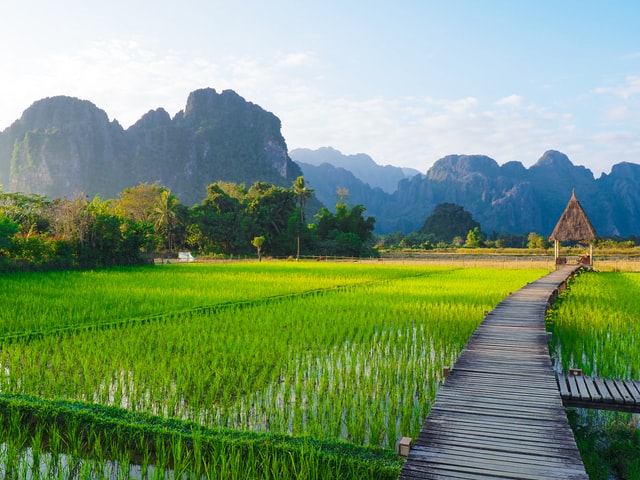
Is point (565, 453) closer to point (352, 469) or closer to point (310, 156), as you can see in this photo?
point (352, 469)

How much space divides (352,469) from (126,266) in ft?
83.0

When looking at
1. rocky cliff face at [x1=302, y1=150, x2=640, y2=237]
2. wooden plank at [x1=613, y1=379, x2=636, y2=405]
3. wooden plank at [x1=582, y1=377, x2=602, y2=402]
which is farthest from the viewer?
rocky cliff face at [x1=302, y1=150, x2=640, y2=237]

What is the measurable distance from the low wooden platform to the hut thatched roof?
78.0 ft

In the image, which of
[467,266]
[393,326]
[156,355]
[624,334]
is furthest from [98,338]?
[467,266]

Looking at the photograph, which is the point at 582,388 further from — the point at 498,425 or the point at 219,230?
the point at 219,230

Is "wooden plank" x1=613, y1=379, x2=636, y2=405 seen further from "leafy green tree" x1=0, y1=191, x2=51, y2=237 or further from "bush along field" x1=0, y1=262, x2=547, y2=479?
"leafy green tree" x1=0, y1=191, x2=51, y2=237

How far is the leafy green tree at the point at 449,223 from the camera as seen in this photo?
84.3 metres

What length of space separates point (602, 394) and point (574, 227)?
82.6 feet

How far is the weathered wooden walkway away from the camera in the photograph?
9.67ft

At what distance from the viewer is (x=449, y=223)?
85.5 metres

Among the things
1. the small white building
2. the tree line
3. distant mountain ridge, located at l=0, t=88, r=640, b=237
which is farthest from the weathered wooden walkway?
distant mountain ridge, located at l=0, t=88, r=640, b=237

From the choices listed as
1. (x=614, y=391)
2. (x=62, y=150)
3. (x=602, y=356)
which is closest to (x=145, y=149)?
(x=62, y=150)

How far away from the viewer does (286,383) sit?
5.43 meters

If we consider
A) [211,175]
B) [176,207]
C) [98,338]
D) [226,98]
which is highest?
[226,98]
